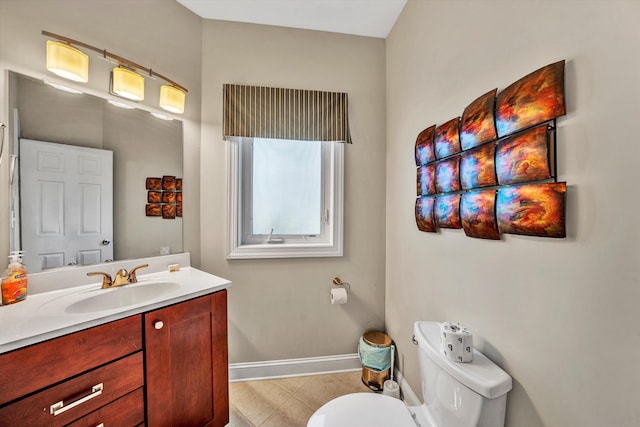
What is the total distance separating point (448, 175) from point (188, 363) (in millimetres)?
1526

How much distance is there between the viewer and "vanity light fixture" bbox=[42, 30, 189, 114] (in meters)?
1.11

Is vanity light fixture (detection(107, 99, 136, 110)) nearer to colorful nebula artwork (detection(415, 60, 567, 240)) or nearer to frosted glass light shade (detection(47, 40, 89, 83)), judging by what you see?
frosted glass light shade (detection(47, 40, 89, 83))

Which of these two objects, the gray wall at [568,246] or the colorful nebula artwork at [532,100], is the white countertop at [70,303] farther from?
the colorful nebula artwork at [532,100]

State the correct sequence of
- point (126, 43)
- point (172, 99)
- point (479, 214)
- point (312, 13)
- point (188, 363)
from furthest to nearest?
point (312, 13), point (172, 99), point (126, 43), point (188, 363), point (479, 214)

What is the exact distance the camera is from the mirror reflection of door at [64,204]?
1094 millimetres

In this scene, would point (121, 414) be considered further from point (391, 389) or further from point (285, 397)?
point (391, 389)

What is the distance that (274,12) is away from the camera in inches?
63.4

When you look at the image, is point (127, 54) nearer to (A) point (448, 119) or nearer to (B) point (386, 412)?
(A) point (448, 119)

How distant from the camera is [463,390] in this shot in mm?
811

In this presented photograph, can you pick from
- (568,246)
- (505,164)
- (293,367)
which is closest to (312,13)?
(505,164)

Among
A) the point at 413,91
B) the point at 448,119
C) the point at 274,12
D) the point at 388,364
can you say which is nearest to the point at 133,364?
the point at 388,364

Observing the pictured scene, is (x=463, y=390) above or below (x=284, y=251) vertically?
below

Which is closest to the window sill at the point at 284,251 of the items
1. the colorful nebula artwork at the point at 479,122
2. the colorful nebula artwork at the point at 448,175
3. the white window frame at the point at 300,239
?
the white window frame at the point at 300,239

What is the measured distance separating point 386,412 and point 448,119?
1328mm
